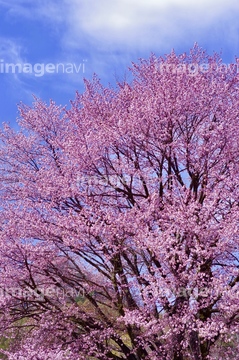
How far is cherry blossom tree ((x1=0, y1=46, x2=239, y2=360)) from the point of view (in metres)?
10.7

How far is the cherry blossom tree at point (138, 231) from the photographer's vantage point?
10.7 m

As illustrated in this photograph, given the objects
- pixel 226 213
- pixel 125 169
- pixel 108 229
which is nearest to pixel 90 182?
pixel 125 169

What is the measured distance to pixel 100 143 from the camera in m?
13.3

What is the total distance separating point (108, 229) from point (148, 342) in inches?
125

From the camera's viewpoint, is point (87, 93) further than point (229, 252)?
Yes

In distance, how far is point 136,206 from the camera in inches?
480

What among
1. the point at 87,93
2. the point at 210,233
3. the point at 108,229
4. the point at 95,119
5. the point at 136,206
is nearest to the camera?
the point at 210,233

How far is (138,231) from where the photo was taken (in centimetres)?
1114

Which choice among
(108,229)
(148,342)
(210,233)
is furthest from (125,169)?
(148,342)

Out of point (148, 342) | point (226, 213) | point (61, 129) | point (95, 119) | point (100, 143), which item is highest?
point (61, 129)

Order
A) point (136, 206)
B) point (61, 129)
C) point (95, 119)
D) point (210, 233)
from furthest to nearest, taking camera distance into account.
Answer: point (61, 129), point (95, 119), point (136, 206), point (210, 233)

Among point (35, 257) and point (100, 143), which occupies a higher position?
point (100, 143)

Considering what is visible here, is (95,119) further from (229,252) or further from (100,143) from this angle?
(229,252)

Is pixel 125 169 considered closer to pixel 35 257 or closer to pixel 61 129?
pixel 35 257
